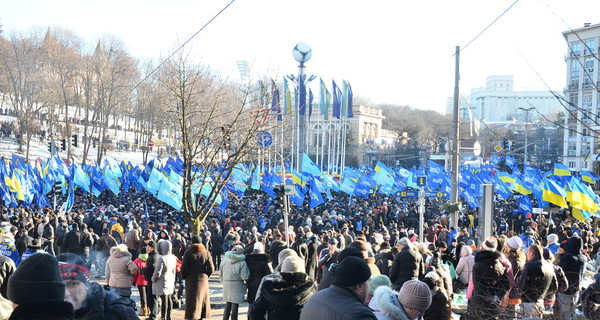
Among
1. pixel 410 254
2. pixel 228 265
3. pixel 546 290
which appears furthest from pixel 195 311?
pixel 546 290

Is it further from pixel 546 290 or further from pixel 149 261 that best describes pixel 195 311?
pixel 546 290

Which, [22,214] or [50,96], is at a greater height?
[50,96]

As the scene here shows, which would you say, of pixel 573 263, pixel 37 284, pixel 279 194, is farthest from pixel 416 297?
pixel 279 194

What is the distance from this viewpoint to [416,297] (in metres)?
4.33

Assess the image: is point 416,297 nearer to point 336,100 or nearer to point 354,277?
point 354,277

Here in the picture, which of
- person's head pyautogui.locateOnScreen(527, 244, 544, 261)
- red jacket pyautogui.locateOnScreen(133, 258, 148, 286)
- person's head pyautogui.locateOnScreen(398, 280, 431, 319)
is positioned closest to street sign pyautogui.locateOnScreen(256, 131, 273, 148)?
red jacket pyautogui.locateOnScreen(133, 258, 148, 286)

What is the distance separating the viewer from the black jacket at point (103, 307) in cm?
343

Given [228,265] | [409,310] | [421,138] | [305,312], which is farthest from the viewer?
[421,138]

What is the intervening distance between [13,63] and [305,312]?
66518mm

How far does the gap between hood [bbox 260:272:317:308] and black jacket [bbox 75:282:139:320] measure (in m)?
1.83

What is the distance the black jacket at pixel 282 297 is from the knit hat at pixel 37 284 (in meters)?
2.55

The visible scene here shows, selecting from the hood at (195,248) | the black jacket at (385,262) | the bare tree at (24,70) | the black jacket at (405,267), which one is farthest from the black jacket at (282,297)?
the bare tree at (24,70)

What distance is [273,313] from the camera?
17.5 feet

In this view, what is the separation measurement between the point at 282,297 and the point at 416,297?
1406 millimetres
